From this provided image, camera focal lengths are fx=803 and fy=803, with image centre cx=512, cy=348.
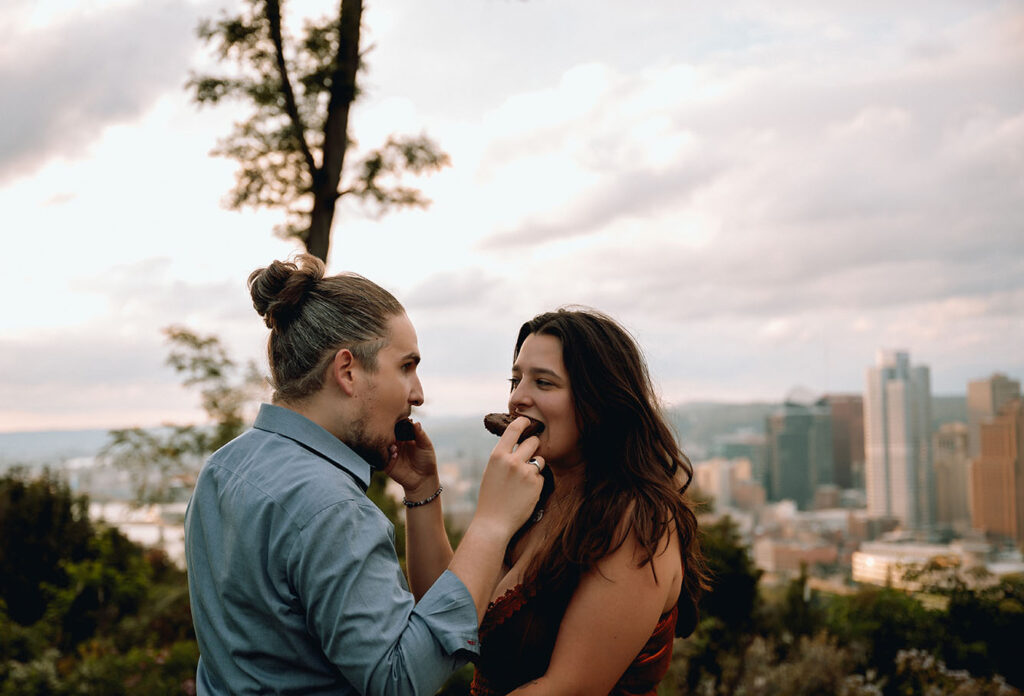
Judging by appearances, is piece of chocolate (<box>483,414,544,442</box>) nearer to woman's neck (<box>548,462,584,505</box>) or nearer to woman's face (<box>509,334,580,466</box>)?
woman's face (<box>509,334,580,466</box>)

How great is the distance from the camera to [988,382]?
30.6 feet

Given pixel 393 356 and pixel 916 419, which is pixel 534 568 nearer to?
pixel 393 356

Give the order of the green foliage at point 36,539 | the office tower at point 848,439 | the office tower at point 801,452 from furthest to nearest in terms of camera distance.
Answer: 1. the office tower at point 801,452
2. the office tower at point 848,439
3. the green foliage at point 36,539

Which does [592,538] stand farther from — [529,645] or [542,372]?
[542,372]

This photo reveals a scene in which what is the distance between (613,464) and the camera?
259cm

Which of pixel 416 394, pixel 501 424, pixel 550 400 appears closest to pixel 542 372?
pixel 550 400

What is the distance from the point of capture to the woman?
225 centimetres

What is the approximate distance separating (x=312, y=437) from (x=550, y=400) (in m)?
0.89

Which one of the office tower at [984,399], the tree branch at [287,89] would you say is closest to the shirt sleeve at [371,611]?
the tree branch at [287,89]

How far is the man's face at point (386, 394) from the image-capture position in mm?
1992

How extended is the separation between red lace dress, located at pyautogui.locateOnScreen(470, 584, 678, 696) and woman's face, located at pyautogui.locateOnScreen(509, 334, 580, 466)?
0.45 meters

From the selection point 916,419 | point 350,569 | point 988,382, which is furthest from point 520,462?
point 916,419

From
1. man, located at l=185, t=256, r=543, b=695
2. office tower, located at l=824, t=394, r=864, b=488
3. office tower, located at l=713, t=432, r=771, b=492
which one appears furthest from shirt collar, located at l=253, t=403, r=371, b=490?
office tower, located at l=713, t=432, r=771, b=492

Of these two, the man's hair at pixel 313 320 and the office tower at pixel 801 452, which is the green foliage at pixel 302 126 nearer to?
the man's hair at pixel 313 320
